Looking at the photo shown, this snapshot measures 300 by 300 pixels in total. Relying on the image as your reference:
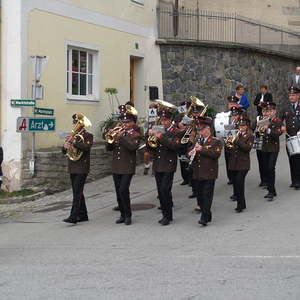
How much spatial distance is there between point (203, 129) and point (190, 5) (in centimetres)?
1466

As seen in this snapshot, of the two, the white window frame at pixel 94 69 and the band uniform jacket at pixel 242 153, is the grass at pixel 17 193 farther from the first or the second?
the band uniform jacket at pixel 242 153

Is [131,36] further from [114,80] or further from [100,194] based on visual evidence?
[100,194]

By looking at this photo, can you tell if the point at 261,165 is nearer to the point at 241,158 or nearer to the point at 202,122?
the point at 241,158

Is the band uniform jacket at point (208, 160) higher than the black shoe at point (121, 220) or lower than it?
higher

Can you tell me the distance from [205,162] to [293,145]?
8.41ft

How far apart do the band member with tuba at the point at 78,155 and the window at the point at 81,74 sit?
198 inches

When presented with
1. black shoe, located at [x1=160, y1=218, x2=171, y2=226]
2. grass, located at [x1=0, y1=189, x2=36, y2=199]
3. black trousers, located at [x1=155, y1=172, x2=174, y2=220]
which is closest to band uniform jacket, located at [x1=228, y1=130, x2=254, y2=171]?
black trousers, located at [x1=155, y1=172, x2=174, y2=220]

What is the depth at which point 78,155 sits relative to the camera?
10.0 m

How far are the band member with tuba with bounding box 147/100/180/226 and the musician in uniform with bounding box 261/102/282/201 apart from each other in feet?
7.47

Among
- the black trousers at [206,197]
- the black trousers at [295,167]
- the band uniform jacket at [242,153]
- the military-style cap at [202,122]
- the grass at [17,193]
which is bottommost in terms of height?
the grass at [17,193]

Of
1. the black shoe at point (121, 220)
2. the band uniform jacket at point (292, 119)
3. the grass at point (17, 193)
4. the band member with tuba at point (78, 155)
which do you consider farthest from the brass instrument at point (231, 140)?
the grass at point (17, 193)

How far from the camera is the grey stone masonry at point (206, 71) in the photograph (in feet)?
61.0

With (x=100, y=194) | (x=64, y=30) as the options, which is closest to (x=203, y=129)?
(x=100, y=194)

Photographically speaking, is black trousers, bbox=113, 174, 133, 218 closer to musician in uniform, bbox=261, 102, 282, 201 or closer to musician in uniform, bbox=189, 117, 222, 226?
musician in uniform, bbox=189, 117, 222, 226
